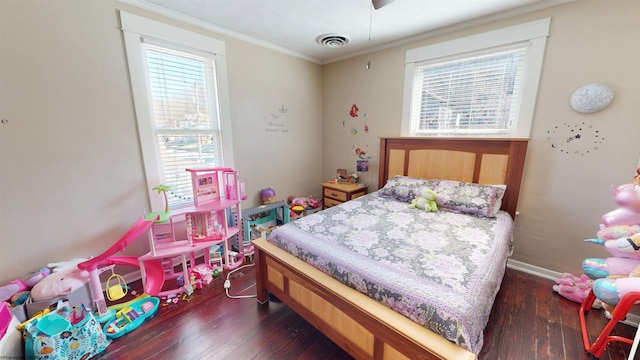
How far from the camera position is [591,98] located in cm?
189

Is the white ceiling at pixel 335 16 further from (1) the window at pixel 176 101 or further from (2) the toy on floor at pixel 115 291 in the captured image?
(2) the toy on floor at pixel 115 291

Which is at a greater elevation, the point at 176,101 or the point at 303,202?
the point at 176,101

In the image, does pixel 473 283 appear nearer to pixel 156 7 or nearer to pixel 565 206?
pixel 565 206


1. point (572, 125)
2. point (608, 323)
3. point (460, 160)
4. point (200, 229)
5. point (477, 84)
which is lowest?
point (608, 323)

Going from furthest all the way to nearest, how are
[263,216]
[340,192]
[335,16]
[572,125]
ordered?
1. [340,192]
2. [263,216]
3. [335,16]
4. [572,125]

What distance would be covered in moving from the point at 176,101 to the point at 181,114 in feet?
0.42

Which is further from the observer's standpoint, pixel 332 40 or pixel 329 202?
pixel 329 202

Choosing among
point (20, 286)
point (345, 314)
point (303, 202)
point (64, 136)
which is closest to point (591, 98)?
point (345, 314)

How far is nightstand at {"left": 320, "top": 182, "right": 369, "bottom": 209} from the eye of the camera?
10.4 feet

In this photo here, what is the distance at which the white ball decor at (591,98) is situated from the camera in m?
1.84

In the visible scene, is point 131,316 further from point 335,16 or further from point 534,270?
point 534,270

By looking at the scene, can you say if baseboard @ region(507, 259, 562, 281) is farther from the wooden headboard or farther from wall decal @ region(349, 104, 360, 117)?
wall decal @ region(349, 104, 360, 117)

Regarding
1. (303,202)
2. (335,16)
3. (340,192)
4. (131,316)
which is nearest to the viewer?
(131,316)

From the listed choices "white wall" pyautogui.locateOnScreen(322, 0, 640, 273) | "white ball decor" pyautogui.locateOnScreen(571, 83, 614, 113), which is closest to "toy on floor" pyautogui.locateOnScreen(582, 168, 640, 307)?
"white wall" pyautogui.locateOnScreen(322, 0, 640, 273)
